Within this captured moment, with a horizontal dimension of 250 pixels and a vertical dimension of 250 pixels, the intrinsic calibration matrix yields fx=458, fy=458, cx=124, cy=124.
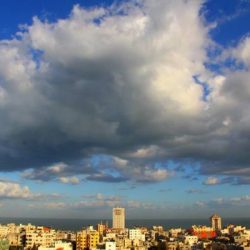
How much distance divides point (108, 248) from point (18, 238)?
1105 inches

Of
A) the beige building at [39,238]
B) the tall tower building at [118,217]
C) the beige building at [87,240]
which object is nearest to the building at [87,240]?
the beige building at [87,240]

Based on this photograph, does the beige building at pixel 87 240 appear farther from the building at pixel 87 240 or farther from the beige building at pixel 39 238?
the beige building at pixel 39 238

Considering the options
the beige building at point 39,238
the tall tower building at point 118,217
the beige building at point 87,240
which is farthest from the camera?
the tall tower building at point 118,217

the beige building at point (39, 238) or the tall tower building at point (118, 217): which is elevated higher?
the tall tower building at point (118, 217)

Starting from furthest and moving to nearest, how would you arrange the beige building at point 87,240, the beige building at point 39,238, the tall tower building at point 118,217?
the tall tower building at point 118,217, the beige building at point 39,238, the beige building at point 87,240

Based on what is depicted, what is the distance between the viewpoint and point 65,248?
70.4m

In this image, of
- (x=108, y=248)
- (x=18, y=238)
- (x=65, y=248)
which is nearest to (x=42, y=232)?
(x=18, y=238)

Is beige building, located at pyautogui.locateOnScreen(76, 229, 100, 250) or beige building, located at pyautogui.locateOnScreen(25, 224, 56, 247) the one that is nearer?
beige building, located at pyautogui.locateOnScreen(76, 229, 100, 250)

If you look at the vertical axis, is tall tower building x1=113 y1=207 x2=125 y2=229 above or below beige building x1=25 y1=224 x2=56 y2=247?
above

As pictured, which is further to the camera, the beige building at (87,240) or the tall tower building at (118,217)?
the tall tower building at (118,217)

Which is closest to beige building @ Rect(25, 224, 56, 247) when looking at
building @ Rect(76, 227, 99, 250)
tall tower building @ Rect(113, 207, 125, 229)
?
building @ Rect(76, 227, 99, 250)

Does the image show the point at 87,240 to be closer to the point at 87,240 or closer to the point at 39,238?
the point at 87,240

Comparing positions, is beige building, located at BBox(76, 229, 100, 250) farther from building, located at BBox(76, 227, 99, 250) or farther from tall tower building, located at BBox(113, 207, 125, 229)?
tall tower building, located at BBox(113, 207, 125, 229)

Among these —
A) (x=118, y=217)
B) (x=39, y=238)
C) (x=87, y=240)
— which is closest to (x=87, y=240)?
(x=87, y=240)
